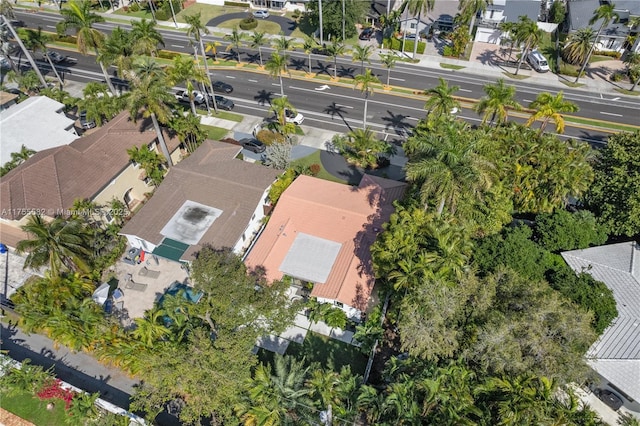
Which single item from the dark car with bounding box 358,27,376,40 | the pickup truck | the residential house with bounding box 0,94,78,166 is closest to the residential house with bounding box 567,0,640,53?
the dark car with bounding box 358,27,376,40

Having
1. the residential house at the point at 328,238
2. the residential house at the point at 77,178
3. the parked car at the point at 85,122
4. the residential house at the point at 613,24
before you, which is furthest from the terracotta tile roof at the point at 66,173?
the residential house at the point at 613,24

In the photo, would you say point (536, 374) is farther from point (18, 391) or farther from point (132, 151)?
point (132, 151)

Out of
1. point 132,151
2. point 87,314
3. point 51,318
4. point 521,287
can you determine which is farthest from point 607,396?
point 132,151

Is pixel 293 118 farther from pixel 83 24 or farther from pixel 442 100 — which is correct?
pixel 83 24

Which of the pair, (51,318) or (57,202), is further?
(57,202)

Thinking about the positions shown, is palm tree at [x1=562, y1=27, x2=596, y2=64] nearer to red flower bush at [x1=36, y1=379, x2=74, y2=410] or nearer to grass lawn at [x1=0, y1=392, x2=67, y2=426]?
red flower bush at [x1=36, y1=379, x2=74, y2=410]
